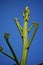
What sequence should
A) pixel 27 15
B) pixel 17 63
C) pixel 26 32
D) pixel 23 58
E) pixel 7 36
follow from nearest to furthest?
pixel 7 36
pixel 17 63
pixel 23 58
pixel 26 32
pixel 27 15

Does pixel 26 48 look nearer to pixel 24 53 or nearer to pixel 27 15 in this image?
pixel 24 53

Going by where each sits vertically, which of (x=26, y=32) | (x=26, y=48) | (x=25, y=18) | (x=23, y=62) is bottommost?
(x=23, y=62)

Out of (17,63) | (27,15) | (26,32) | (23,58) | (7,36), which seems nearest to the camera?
(7,36)

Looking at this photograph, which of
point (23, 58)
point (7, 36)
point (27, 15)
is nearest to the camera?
point (7, 36)

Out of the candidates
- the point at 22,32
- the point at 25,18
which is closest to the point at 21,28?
the point at 22,32

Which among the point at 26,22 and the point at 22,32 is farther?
the point at 26,22

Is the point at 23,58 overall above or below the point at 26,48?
below

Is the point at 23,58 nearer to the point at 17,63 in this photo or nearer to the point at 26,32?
the point at 17,63

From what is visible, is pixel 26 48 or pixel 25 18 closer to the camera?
pixel 26 48

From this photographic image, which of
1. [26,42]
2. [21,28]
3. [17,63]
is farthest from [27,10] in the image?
[17,63]
